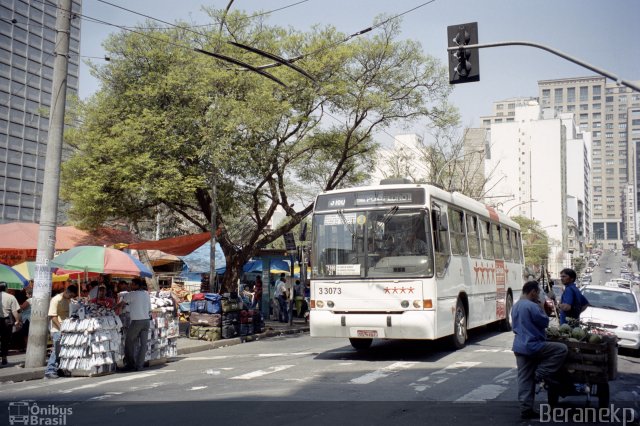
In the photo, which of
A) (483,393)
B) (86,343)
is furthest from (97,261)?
(483,393)

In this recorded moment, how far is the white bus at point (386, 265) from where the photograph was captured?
1224 cm

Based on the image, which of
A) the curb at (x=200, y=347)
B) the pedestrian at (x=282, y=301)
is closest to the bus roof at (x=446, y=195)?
the curb at (x=200, y=347)

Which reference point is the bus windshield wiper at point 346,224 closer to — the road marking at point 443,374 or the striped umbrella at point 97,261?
the road marking at point 443,374

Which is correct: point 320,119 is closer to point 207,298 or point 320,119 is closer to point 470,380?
point 207,298

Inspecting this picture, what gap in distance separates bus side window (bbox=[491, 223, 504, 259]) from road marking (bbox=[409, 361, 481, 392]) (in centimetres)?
634

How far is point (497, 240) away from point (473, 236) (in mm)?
3019

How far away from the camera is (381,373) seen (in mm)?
11109

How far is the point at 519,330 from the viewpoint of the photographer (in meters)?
→ 7.52

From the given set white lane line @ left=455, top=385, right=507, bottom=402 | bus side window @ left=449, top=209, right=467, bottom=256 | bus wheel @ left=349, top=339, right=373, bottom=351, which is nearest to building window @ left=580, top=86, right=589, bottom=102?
bus side window @ left=449, top=209, right=467, bottom=256

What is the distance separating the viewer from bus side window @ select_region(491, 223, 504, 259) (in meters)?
17.9

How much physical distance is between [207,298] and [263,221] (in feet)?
19.1

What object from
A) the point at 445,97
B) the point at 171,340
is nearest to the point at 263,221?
the point at 445,97

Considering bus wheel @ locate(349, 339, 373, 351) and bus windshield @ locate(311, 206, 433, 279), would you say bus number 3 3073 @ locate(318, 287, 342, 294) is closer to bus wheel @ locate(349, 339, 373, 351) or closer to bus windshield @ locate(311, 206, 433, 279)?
bus windshield @ locate(311, 206, 433, 279)

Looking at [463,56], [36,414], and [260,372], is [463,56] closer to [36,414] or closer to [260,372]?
[260,372]
